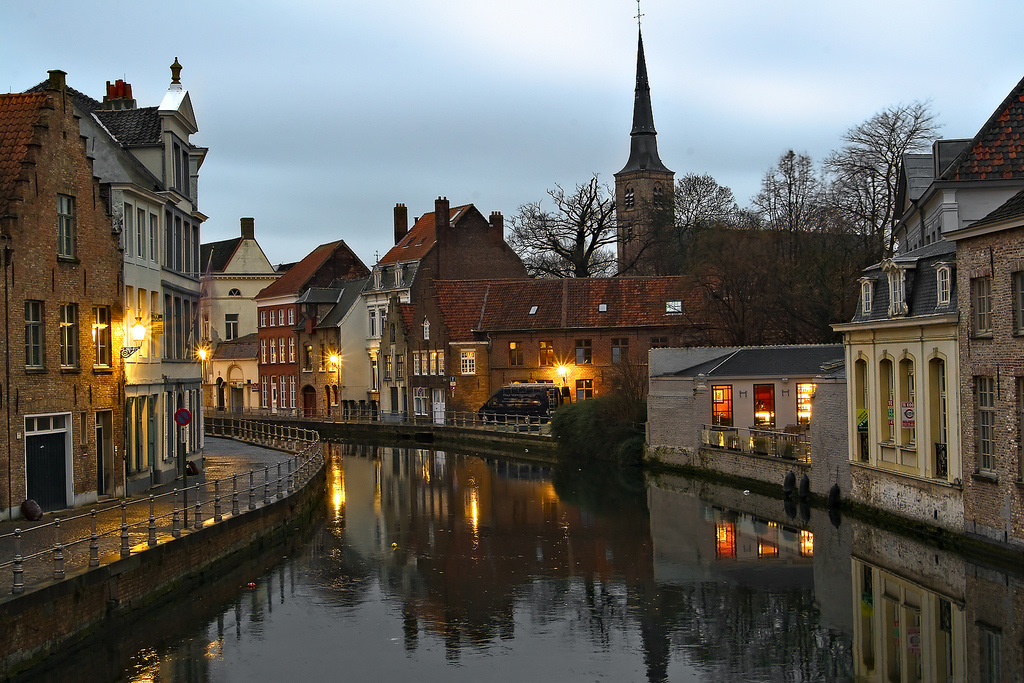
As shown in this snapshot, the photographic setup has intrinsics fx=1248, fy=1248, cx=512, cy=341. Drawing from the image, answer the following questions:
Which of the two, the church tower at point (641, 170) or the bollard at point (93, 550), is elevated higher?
the church tower at point (641, 170)

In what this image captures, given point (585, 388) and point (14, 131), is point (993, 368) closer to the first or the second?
point (14, 131)

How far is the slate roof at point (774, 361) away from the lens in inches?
1628

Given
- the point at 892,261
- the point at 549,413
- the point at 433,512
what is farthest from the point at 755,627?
the point at 549,413

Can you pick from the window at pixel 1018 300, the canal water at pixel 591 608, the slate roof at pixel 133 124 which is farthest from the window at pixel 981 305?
the slate roof at pixel 133 124

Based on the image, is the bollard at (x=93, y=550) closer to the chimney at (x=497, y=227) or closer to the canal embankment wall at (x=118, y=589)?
the canal embankment wall at (x=118, y=589)

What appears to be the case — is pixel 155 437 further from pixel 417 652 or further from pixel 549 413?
pixel 549 413

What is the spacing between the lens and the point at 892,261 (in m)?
27.9

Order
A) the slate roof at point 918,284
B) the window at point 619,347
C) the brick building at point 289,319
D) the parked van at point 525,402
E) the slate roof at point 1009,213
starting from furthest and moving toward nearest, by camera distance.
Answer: the brick building at point 289,319
the window at point 619,347
the parked van at point 525,402
the slate roof at point 918,284
the slate roof at point 1009,213

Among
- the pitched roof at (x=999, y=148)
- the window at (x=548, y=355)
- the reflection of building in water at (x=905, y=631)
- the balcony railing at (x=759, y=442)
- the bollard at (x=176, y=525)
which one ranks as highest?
the pitched roof at (x=999, y=148)

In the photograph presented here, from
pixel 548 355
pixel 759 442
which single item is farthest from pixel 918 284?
pixel 548 355

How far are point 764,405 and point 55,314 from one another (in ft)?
82.9

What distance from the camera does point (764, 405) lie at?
42.7 m

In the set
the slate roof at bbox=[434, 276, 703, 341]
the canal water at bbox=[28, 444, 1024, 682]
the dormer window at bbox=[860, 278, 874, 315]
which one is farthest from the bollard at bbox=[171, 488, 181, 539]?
the slate roof at bbox=[434, 276, 703, 341]

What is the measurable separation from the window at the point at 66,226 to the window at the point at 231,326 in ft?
230
